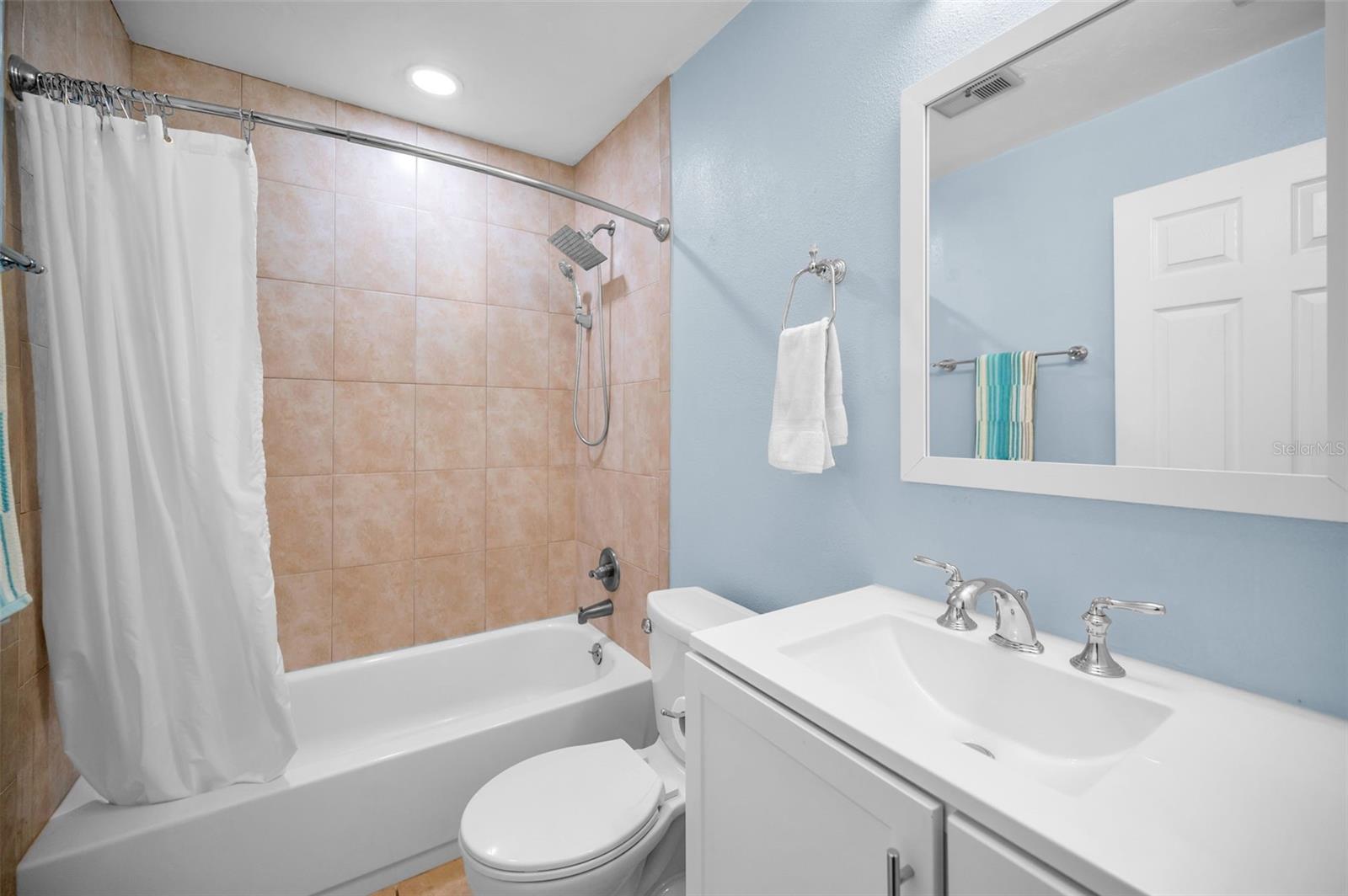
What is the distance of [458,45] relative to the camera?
66.6 inches

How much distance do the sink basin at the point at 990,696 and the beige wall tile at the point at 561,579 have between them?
1.71 meters

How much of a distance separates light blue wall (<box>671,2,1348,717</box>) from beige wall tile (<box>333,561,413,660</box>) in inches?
43.6

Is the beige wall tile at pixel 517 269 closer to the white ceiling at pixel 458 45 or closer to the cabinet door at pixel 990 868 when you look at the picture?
the white ceiling at pixel 458 45

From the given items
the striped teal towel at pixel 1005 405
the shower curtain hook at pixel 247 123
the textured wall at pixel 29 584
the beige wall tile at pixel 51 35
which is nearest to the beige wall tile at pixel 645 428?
the striped teal towel at pixel 1005 405

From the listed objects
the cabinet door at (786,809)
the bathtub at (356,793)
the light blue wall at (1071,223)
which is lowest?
the bathtub at (356,793)

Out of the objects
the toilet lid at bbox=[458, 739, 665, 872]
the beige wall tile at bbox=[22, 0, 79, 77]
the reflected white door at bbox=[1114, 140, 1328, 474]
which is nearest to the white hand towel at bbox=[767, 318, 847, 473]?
the reflected white door at bbox=[1114, 140, 1328, 474]

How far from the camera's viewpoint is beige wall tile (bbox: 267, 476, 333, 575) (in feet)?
6.30

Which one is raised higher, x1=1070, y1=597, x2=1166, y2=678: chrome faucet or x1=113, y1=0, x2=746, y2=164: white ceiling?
x1=113, y1=0, x2=746, y2=164: white ceiling

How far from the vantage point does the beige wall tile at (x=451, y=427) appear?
7.11ft

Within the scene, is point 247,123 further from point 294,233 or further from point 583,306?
point 583,306

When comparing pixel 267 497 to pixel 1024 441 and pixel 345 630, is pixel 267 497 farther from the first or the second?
pixel 1024 441

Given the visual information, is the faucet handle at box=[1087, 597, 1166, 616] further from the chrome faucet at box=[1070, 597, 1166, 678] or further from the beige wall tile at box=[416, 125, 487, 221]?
the beige wall tile at box=[416, 125, 487, 221]

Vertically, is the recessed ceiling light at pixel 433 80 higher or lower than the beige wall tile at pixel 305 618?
higher

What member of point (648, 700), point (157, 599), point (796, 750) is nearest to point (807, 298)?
point (796, 750)
